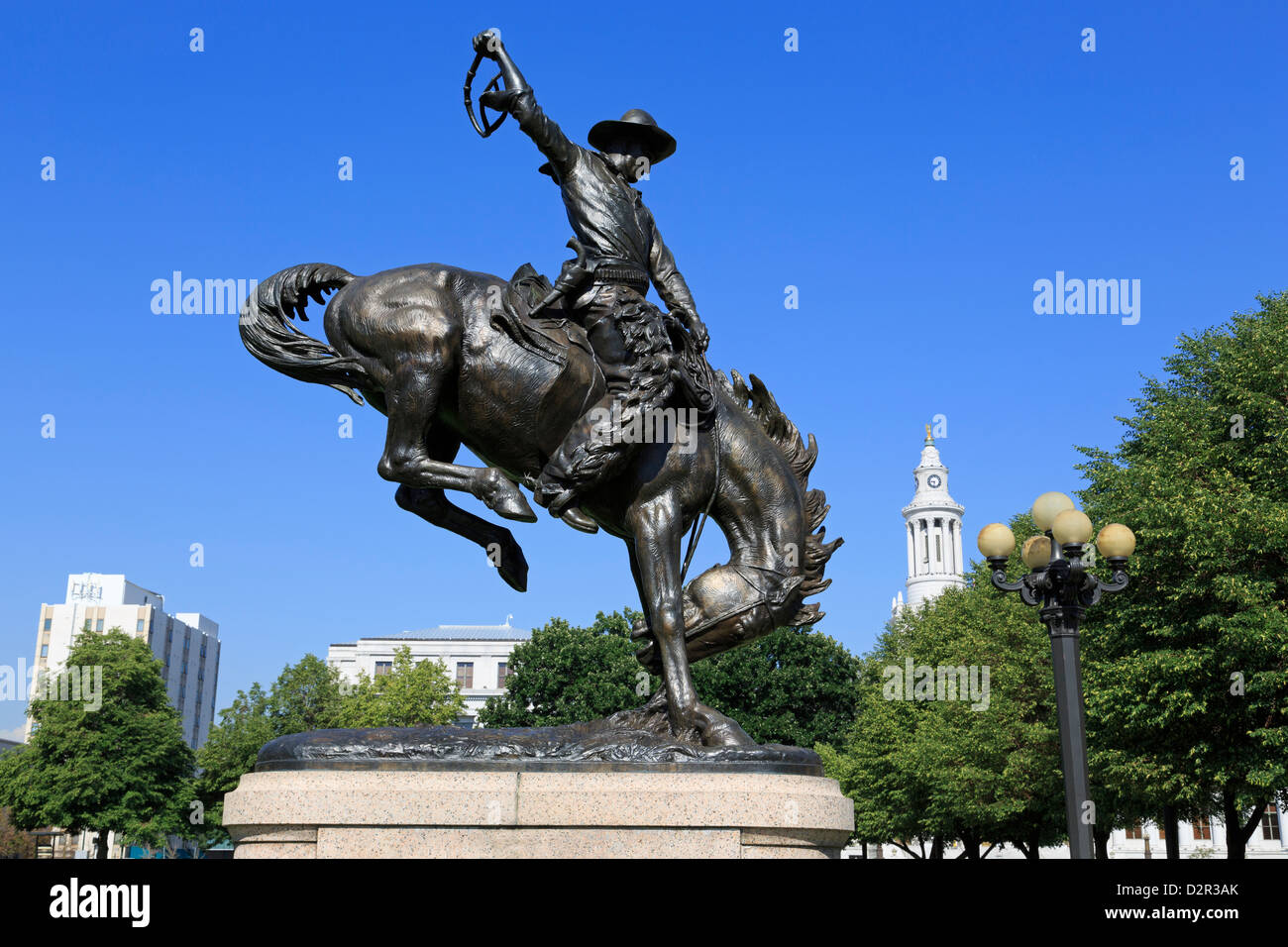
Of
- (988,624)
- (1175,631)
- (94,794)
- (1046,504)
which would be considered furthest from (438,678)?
(1046,504)

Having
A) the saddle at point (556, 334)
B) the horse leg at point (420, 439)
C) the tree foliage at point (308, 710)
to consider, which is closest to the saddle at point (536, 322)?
the saddle at point (556, 334)

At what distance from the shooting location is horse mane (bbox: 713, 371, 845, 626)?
816cm

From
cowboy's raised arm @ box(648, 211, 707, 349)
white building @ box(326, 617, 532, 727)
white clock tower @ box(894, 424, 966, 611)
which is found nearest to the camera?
cowboy's raised arm @ box(648, 211, 707, 349)

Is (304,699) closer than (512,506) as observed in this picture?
No

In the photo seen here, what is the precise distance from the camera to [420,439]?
780 centimetres

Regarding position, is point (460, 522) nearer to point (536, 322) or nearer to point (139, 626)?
point (536, 322)

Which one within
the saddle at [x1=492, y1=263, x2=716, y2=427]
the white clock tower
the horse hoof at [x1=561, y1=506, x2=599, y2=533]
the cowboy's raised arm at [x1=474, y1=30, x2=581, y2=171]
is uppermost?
the white clock tower

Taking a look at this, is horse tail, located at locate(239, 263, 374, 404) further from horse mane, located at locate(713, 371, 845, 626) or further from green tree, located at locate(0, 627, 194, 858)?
green tree, located at locate(0, 627, 194, 858)

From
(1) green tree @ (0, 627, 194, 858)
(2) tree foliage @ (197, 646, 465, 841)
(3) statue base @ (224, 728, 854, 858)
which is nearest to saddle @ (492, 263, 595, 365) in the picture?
(3) statue base @ (224, 728, 854, 858)

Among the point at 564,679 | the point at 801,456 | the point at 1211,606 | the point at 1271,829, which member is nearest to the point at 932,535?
the point at 1271,829

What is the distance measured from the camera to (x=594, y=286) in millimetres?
8102

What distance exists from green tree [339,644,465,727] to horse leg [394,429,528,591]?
47061mm

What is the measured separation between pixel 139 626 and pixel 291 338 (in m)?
95.5

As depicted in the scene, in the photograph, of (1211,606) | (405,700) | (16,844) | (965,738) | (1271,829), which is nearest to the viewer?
(1211,606)
